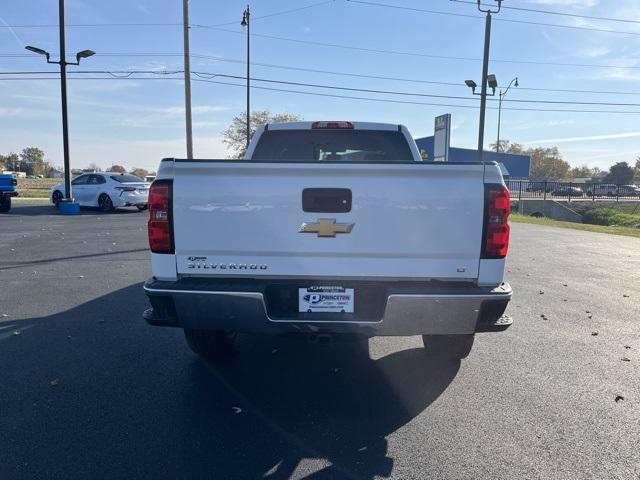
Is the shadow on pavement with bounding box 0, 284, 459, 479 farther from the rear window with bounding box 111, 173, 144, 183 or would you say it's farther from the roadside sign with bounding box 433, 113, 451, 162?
the rear window with bounding box 111, 173, 144, 183

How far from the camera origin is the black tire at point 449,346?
4.06 meters

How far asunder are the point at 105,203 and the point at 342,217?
1875 centimetres

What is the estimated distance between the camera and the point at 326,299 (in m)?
3.21

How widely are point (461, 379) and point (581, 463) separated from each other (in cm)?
125

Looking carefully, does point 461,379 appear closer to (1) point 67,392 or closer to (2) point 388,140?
(2) point 388,140

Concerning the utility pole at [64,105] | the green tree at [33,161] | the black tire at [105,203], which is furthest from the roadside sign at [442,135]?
the green tree at [33,161]

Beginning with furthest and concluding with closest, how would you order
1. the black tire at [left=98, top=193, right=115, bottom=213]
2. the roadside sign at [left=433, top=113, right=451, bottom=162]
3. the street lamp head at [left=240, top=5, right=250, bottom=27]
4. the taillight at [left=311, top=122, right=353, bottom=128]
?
the street lamp head at [left=240, top=5, right=250, bottom=27] < the black tire at [left=98, top=193, right=115, bottom=213] < the roadside sign at [left=433, top=113, right=451, bottom=162] < the taillight at [left=311, top=122, right=353, bottom=128]

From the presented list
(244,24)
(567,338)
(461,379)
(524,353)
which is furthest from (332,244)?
(244,24)

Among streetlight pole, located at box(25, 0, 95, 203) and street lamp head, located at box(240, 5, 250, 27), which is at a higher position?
street lamp head, located at box(240, 5, 250, 27)

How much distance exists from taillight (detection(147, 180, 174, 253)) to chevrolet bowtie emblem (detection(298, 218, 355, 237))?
85cm

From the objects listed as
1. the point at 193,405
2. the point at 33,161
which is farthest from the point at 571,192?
the point at 33,161

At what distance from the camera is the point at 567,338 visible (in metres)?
5.11

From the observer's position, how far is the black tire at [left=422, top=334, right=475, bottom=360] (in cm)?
406

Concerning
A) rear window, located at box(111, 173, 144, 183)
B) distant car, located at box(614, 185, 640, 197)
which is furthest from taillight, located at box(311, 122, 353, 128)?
distant car, located at box(614, 185, 640, 197)
